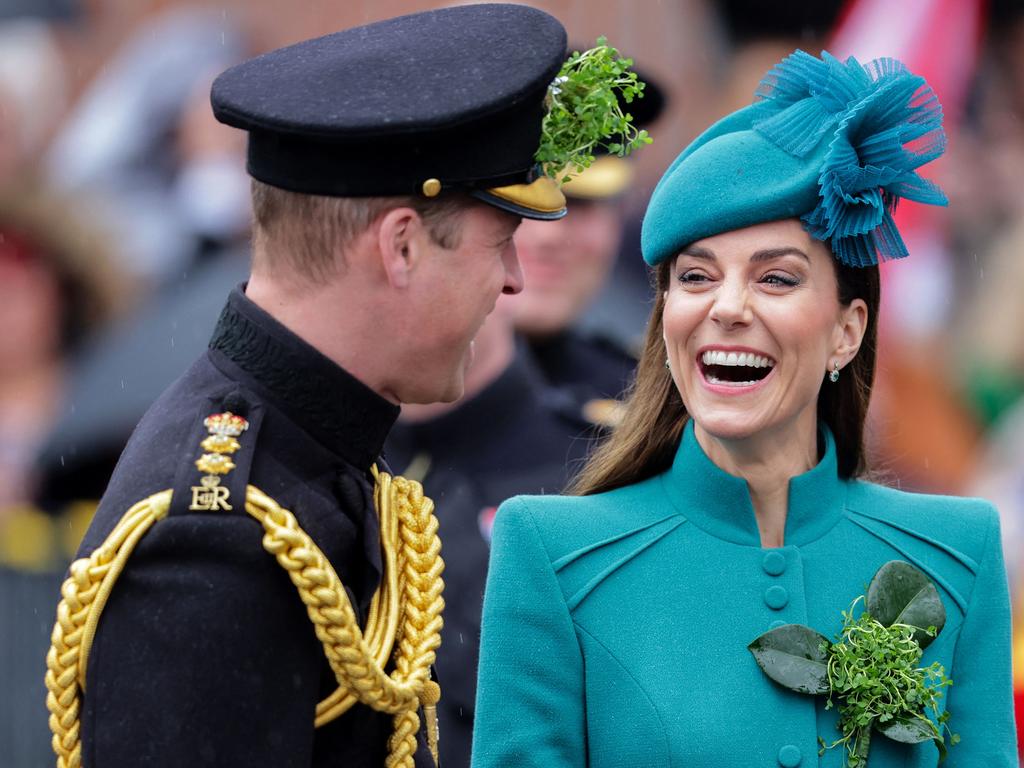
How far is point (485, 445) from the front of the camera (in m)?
5.71

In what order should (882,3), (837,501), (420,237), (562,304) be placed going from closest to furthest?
(420,237) → (837,501) → (562,304) → (882,3)

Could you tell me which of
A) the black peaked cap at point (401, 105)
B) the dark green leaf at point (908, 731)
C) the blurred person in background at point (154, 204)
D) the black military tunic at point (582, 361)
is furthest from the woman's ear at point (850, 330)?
the blurred person in background at point (154, 204)

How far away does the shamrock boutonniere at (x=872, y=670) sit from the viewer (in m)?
3.26

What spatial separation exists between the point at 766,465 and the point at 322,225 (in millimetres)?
1138

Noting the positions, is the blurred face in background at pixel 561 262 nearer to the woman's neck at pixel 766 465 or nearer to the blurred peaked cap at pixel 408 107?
the woman's neck at pixel 766 465

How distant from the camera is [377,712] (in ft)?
9.42

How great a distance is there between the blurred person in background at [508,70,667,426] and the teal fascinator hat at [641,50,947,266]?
120 inches

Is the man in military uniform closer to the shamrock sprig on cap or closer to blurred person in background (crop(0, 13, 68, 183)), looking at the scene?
the shamrock sprig on cap

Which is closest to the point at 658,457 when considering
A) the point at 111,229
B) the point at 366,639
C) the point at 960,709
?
the point at 960,709

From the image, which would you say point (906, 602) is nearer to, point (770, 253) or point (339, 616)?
point (770, 253)

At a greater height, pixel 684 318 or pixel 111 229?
pixel 684 318

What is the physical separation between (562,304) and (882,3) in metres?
2.18

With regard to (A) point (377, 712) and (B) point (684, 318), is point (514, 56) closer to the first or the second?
(B) point (684, 318)

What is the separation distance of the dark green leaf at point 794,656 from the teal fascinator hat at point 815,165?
0.68 m
